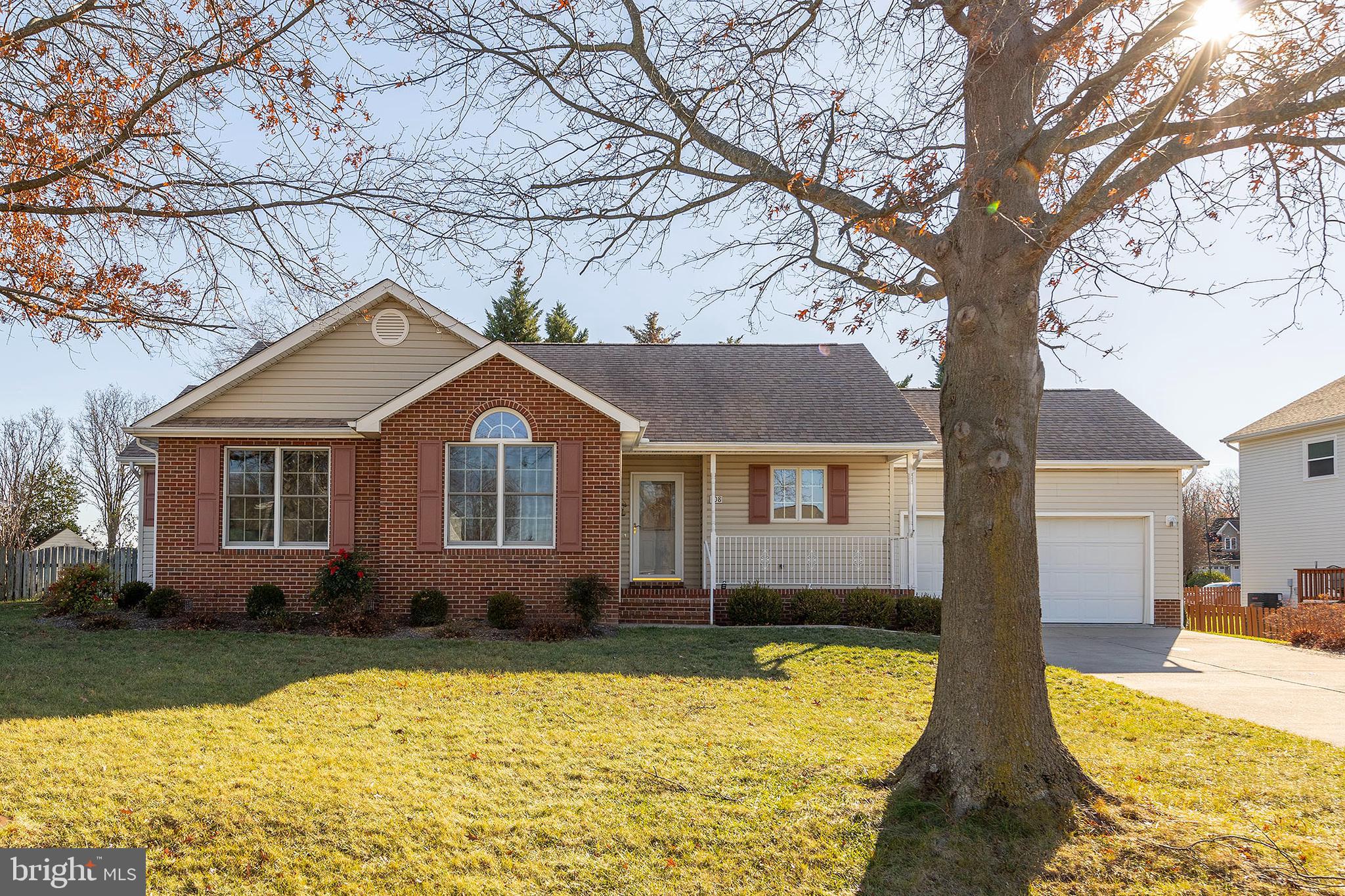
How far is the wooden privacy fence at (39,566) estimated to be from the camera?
20391 millimetres

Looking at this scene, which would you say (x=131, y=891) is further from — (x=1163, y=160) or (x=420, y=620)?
(x=420, y=620)

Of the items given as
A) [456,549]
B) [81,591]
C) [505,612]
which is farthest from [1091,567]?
[81,591]

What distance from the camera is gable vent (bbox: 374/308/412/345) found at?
14.8 metres

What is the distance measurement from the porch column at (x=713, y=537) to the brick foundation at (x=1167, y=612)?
920cm

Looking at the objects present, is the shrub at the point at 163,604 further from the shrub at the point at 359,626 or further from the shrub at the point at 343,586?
the shrub at the point at 359,626

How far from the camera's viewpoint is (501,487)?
13562mm

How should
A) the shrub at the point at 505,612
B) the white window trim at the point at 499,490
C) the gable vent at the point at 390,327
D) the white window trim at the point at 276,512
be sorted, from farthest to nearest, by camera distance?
1. the gable vent at the point at 390,327
2. the white window trim at the point at 276,512
3. the white window trim at the point at 499,490
4. the shrub at the point at 505,612

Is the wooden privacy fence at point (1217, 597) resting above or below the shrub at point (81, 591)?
below

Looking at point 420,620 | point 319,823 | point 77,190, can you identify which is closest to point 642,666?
point 420,620

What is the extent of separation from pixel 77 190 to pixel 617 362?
12.6 m

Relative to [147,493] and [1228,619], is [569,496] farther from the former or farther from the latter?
[1228,619]

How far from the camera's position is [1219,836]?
15.8 feet

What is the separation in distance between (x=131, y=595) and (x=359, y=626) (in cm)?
475

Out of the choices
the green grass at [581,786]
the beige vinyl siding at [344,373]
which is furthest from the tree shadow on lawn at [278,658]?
the beige vinyl siding at [344,373]
